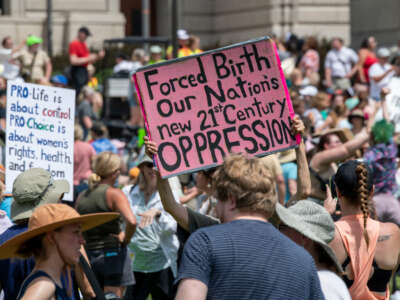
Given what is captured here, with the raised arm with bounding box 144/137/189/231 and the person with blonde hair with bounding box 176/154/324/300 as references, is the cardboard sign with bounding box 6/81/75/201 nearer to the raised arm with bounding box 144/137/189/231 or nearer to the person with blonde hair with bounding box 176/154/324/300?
the raised arm with bounding box 144/137/189/231

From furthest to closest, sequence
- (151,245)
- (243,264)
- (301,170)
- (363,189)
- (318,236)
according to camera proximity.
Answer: (151,245) < (301,170) < (363,189) < (318,236) < (243,264)

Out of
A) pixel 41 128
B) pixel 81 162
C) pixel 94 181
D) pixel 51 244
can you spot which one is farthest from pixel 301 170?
pixel 81 162

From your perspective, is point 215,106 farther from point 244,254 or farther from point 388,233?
point 244,254

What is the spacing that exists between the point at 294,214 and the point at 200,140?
1034 millimetres

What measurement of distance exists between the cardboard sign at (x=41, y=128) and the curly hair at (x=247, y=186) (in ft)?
10.4

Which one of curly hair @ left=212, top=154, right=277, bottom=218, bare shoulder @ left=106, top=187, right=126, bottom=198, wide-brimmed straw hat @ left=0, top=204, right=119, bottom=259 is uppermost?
curly hair @ left=212, top=154, right=277, bottom=218

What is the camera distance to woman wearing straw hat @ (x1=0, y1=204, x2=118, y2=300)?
13.3ft

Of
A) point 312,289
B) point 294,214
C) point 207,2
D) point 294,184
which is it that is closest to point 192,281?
point 312,289

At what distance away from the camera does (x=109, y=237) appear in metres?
7.30

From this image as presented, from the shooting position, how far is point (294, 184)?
862 centimetres

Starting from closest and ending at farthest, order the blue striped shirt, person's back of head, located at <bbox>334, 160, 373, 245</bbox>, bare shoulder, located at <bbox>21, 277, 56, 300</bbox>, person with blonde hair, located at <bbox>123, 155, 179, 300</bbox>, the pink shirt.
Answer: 1. the blue striped shirt
2. bare shoulder, located at <bbox>21, 277, 56, 300</bbox>
3. person's back of head, located at <bbox>334, 160, 373, 245</bbox>
4. person with blonde hair, located at <bbox>123, 155, 179, 300</bbox>
5. the pink shirt

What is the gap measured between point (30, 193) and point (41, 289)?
112 cm

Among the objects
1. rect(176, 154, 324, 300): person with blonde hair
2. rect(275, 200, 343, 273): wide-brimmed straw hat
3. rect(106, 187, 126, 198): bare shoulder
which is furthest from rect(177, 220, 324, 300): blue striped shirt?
rect(106, 187, 126, 198): bare shoulder

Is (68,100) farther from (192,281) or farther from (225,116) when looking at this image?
(192,281)
